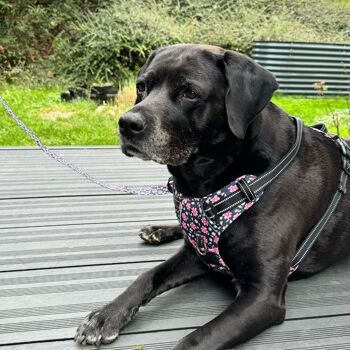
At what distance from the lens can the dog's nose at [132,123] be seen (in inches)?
78.4

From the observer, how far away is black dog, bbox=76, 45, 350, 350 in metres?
1.92

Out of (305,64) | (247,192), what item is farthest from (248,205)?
(305,64)

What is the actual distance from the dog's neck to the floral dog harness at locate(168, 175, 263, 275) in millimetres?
50

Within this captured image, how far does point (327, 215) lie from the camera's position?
86.9 inches

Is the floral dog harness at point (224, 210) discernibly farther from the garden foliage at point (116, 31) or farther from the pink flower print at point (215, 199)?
the garden foliage at point (116, 31)

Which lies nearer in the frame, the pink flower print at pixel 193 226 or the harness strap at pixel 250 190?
the harness strap at pixel 250 190

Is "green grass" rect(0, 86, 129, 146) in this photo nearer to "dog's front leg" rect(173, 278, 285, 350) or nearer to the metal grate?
the metal grate

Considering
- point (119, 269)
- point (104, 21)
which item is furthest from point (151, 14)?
point (119, 269)

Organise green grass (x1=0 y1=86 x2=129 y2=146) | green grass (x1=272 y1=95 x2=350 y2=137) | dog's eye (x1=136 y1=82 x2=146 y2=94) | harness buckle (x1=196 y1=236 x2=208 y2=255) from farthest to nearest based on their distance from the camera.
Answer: green grass (x1=272 y1=95 x2=350 y2=137)
green grass (x1=0 y1=86 x2=129 y2=146)
dog's eye (x1=136 y1=82 x2=146 y2=94)
harness buckle (x1=196 y1=236 x2=208 y2=255)

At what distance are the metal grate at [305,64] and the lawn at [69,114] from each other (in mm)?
323

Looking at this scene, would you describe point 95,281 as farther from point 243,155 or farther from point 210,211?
point 243,155

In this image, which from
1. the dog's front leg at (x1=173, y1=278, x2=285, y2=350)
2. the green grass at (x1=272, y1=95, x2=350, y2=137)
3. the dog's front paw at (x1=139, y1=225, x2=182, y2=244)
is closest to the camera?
the dog's front leg at (x1=173, y1=278, x2=285, y2=350)

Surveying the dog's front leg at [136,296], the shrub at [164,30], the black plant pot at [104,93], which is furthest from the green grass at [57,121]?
the dog's front leg at [136,296]

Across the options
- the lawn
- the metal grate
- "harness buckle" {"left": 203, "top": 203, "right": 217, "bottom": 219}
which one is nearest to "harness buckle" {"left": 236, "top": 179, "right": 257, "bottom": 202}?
"harness buckle" {"left": 203, "top": 203, "right": 217, "bottom": 219}
